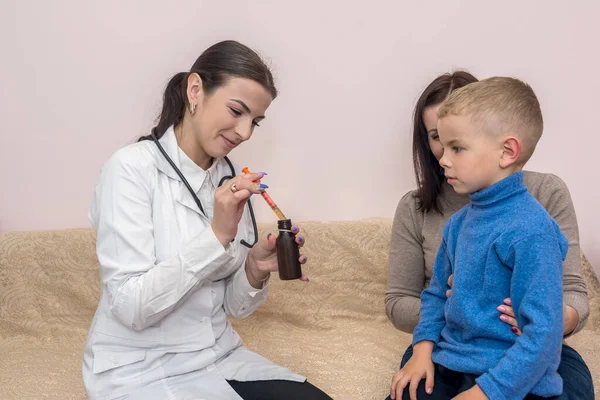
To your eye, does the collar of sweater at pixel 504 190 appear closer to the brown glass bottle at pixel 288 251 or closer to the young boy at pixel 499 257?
the young boy at pixel 499 257

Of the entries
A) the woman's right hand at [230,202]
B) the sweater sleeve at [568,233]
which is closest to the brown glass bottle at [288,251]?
the woman's right hand at [230,202]

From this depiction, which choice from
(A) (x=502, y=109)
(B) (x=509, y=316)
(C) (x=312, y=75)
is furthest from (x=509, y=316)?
(C) (x=312, y=75)

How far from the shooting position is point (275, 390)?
146 centimetres

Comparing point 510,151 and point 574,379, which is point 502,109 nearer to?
point 510,151

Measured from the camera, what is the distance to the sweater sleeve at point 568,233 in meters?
1.49

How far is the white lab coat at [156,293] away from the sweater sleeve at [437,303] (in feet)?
1.10

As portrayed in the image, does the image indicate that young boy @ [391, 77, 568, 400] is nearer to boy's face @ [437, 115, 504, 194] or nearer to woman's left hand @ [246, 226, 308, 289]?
boy's face @ [437, 115, 504, 194]

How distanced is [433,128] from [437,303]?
0.48 metres

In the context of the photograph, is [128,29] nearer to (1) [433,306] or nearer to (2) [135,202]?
(2) [135,202]

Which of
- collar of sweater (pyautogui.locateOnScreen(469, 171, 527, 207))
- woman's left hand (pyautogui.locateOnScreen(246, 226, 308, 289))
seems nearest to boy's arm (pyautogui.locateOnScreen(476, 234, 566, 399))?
collar of sweater (pyautogui.locateOnScreen(469, 171, 527, 207))

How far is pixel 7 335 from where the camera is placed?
2156 mm

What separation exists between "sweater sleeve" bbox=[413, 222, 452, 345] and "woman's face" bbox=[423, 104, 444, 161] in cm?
30

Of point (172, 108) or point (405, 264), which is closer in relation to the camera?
point (172, 108)

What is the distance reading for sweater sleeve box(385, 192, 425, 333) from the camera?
67.3 inches
